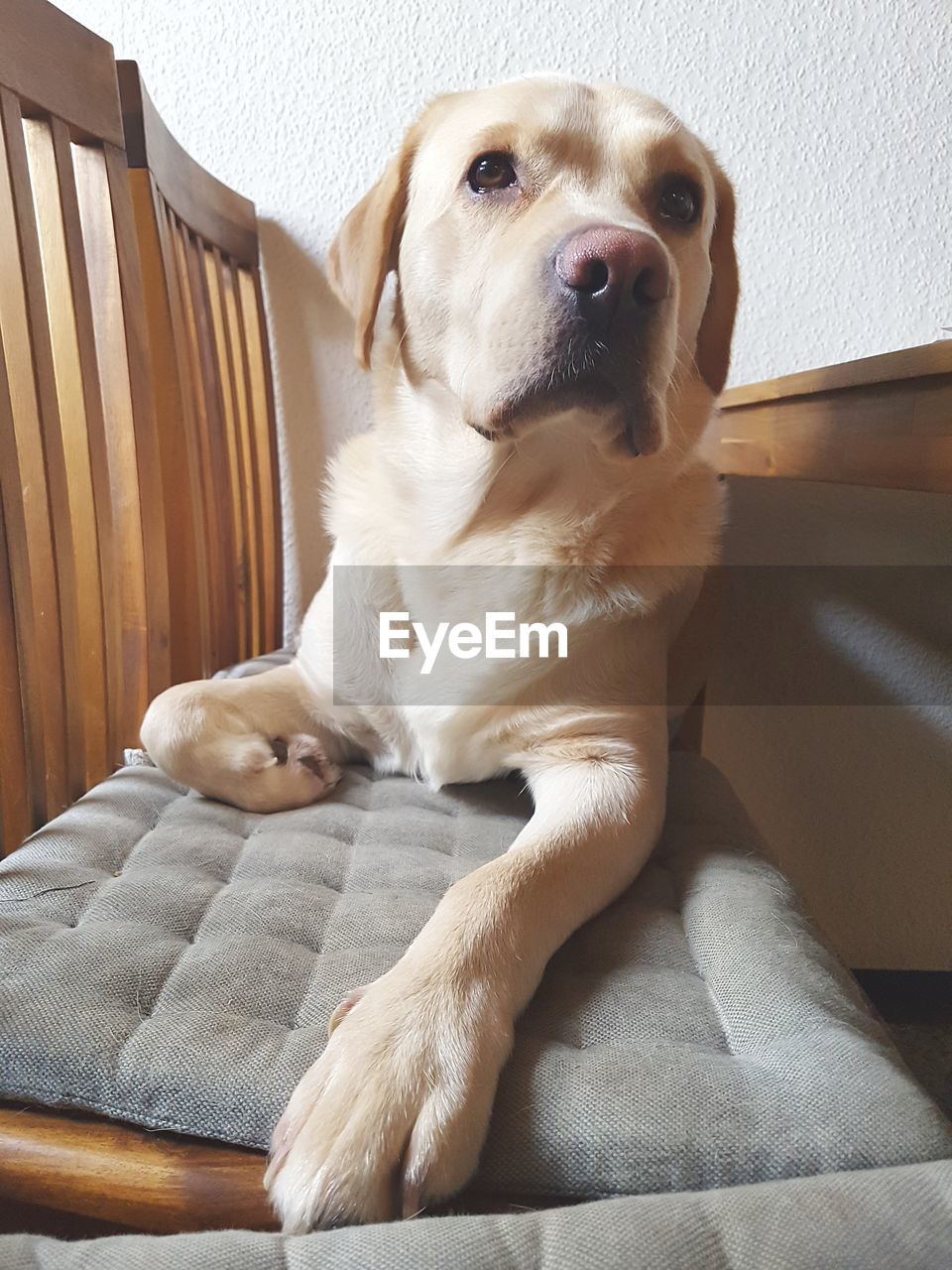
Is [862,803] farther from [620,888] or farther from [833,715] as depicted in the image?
[620,888]

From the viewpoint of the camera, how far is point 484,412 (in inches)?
37.2

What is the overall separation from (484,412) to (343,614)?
384 millimetres

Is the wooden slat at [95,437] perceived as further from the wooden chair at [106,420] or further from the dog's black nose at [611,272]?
the dog's black nose at [611,272]

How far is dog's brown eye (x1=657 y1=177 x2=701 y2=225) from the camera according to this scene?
3.54 ft

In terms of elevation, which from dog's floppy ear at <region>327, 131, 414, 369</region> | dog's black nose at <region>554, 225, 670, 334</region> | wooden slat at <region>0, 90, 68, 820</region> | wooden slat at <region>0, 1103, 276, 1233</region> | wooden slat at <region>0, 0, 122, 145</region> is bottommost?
wooden slat at <region>0, 1103, 276, 1233</region>

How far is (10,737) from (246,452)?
2.88 ft

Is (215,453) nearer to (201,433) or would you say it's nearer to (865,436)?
(201,433)

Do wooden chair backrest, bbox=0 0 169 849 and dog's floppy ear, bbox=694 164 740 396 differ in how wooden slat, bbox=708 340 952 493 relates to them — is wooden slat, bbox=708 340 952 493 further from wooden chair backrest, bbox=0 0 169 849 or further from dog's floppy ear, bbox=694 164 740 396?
wooden chair backrest, bbox=0 0 169 849

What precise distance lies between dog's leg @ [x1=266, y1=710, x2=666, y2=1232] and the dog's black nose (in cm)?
51

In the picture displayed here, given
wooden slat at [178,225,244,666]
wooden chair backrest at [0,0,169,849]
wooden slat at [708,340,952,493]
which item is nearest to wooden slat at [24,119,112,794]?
wooden chair backrest at [0,0,169,849]

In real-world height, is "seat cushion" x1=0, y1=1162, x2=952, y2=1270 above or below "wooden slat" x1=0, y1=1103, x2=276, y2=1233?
above

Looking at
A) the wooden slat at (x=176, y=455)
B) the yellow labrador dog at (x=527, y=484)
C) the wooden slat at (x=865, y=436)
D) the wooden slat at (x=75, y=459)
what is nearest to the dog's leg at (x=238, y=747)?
the yellow labrador dog at (x=527, y=484)

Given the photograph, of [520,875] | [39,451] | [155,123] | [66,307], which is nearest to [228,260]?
[155,123]

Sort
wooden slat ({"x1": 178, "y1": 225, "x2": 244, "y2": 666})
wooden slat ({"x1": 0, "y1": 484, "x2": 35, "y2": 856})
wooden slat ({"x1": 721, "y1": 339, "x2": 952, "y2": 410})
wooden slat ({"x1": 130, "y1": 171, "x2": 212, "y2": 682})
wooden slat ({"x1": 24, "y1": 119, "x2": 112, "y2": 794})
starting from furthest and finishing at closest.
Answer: wooden slat ({"x1": 178, "y1": 225, "x2": 244, "y2": 666}), wooden slat ({"x1": 130, "y1": 171, "x2": 212, "y2": 682}), wooden slat ({"x1": 24, "y1": 119, "x2": 112, "y2": 794}), wooden slat ({"x1": 0, "y1": 484, "x2": 35, "y2": 856}), wooden slat ({"x1": 721, "y1": 339, "x2": 952, "y2": 410})
